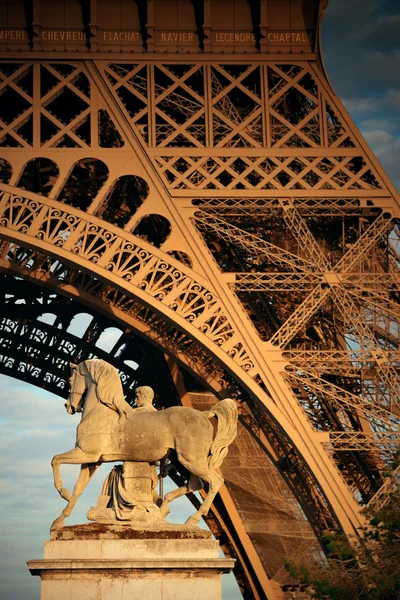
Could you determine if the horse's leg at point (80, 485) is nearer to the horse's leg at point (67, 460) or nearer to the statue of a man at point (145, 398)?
the horse's leg at point (67, 460)

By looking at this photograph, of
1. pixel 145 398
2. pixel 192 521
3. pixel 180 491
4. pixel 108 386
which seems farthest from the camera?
pixel 145 398

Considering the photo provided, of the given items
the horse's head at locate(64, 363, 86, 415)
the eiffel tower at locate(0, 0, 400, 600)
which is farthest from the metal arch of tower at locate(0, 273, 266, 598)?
the horse's head at locate(64, 363, 86, 415)

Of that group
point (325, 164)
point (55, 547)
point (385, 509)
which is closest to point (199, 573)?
point (55, 547)

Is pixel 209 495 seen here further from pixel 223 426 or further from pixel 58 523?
pixel 58 523

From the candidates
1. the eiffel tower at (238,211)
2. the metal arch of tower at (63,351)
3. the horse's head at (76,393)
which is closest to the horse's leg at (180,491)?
the horse's head at (76,393)

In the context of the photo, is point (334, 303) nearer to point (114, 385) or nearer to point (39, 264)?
point (39, 264)

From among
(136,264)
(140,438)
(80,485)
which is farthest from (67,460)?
(136,264)
